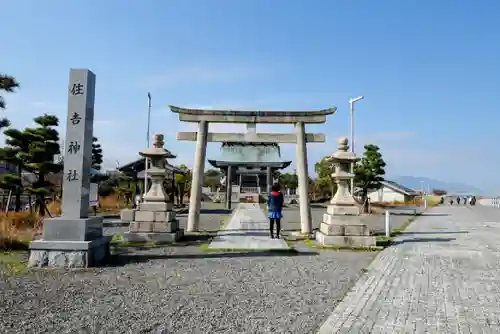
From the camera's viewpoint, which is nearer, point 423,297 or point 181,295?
point 181,295

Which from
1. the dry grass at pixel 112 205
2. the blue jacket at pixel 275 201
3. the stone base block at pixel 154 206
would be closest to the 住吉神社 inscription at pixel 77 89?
the stone base block at pixel 154 206

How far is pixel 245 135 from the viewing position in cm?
1470

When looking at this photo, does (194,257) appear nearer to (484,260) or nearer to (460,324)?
(460,324)

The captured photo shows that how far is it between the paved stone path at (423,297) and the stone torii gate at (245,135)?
475cm

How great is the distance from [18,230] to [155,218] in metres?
4.37

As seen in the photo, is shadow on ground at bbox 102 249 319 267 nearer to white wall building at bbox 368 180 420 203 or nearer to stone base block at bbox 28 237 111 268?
stone base block at bbox 28 237 111 268

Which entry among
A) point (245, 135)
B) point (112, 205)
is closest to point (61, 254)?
point (245, 135)

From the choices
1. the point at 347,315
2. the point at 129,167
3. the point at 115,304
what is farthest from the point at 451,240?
the point at 129,167

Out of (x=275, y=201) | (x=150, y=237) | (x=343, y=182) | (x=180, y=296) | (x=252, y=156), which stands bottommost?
(x=180, y=296)

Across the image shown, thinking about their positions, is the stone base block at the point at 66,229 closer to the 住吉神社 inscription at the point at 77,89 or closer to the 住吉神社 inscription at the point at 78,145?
the 住吉神社 inscription at the point at 78,145

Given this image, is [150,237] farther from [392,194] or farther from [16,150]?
[392,194]

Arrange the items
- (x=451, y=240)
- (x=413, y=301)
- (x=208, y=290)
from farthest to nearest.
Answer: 1. (x=451, y=240)
2. (x=208, y=290)
3. (x=413, y=301)

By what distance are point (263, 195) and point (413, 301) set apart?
36.9 meters

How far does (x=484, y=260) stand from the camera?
32.6 feet
